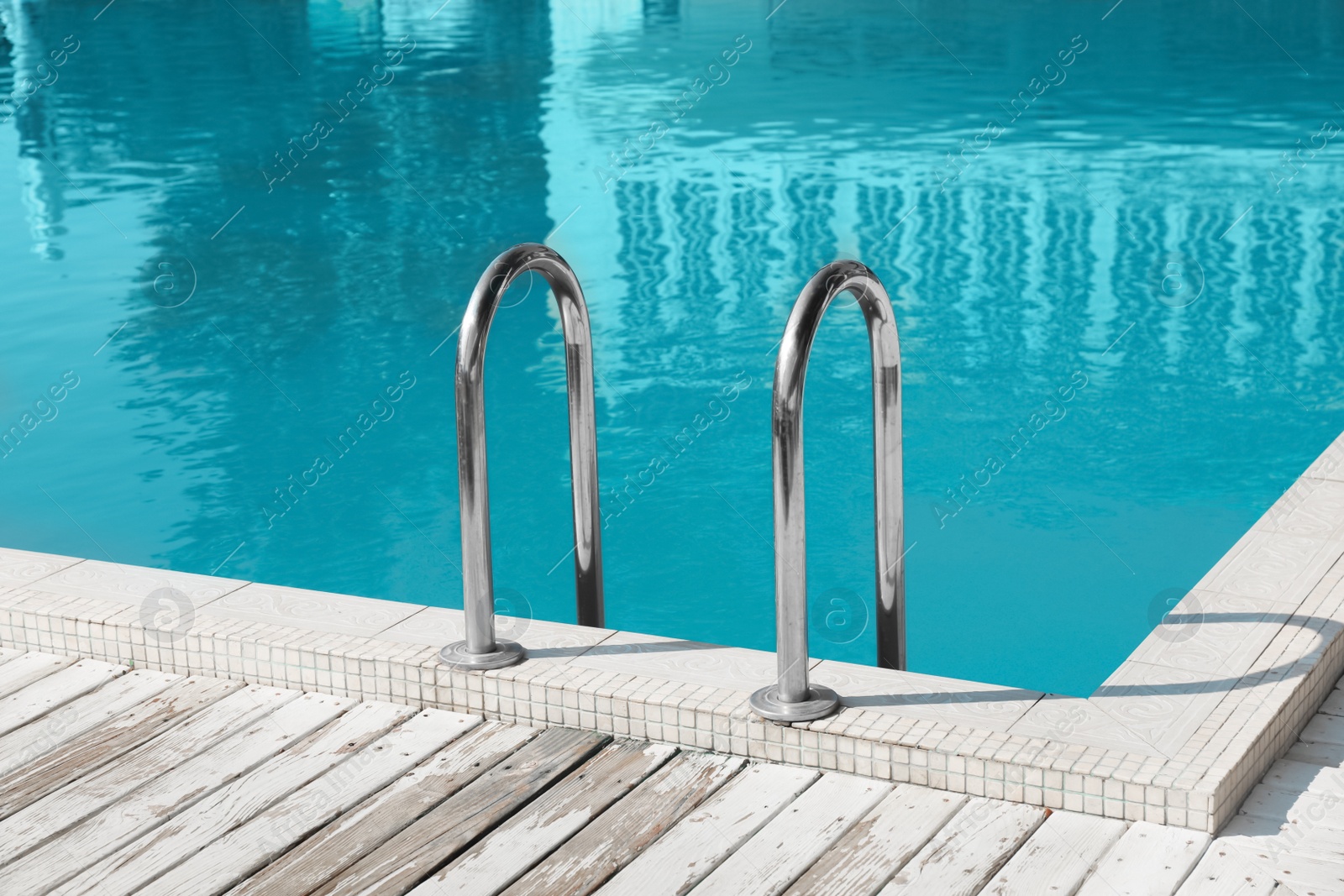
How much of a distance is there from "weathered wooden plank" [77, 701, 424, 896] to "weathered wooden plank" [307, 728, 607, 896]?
17cm

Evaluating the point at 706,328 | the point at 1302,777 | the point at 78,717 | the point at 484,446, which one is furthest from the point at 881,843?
the point at 706,328

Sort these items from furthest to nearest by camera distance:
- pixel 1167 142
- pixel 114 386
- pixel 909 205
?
pixel 1167 142 → pixel 909 205 → pixel 114 386

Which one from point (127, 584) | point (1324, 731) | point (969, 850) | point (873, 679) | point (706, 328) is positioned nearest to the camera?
point (969, 850)

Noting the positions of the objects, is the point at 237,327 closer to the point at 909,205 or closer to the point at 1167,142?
the point at 909,205

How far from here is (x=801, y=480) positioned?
7.67 ft

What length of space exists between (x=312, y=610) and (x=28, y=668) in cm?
60

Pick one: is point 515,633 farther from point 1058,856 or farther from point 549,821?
point 1058,856

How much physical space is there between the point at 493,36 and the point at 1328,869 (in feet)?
59.0

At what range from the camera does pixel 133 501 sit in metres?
5.66

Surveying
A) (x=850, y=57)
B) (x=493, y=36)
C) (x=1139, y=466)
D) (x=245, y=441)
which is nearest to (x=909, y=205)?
(x=1139, y=466)

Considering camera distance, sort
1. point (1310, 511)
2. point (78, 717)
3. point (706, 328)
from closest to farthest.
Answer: point (78, 717) < point (1310, 511) < point (706, 328)

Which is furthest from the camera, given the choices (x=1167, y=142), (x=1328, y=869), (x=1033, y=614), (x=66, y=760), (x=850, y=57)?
(x=850, y=57)

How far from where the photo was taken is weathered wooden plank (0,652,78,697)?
9.29 feet

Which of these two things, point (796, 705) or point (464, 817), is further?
point (796, 705)
